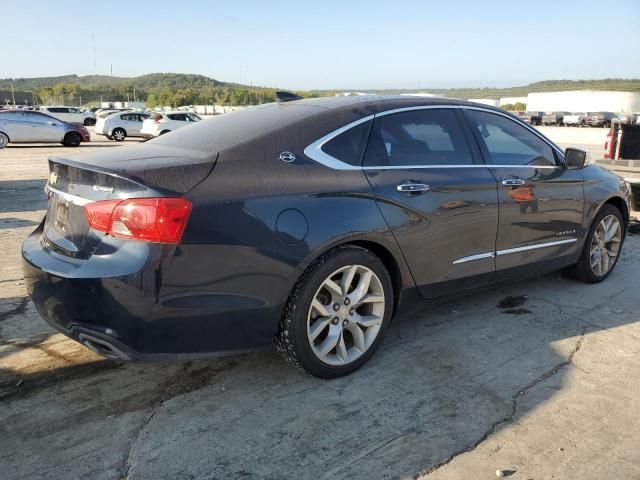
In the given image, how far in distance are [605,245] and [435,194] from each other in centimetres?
259

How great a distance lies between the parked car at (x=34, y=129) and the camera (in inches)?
800

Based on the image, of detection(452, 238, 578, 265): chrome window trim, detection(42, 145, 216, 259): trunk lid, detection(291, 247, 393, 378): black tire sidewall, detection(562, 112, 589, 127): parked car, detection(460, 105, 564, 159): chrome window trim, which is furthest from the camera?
detection(562, 112, 589, 127): parked car

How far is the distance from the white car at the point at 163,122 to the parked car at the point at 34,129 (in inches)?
143

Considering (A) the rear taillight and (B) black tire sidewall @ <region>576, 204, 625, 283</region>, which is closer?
(A) the rear taillight

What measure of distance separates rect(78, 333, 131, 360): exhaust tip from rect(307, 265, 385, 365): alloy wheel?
98 centimetres

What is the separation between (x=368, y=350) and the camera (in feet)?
11.3

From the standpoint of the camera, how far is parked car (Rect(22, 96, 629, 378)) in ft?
8.69

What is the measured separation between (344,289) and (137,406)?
1288 mm

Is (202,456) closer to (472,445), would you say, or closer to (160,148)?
(472,445)

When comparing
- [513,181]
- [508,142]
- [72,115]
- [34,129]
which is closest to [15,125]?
[34,129]

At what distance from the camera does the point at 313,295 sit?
307 cm

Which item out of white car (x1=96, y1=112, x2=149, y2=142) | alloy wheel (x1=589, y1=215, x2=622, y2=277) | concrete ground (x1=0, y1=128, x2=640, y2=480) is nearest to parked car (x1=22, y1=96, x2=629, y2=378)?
concrete ground (x1=0, y1=128, x2=640, y2=480)

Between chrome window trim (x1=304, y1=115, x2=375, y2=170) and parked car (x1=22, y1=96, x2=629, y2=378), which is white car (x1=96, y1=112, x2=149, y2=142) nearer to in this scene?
parked car (x1=22, y1=96, x2=629, y2=378)

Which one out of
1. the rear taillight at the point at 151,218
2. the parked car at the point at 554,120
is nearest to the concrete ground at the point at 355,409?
the rear taillight at the point at 151,218
